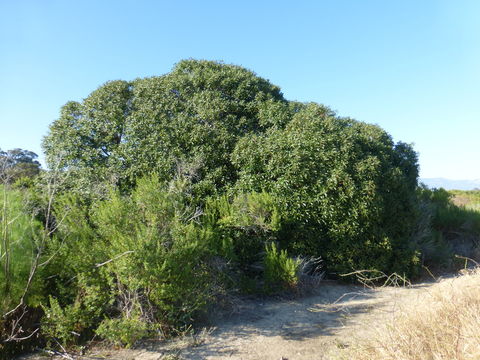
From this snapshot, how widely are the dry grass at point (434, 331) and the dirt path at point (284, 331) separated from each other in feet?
1.21

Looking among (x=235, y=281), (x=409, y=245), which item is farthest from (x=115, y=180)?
(x=409, y=245)

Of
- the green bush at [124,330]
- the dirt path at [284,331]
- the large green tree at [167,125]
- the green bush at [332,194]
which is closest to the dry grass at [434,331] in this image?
the dirt path at [284,331]

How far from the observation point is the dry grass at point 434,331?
131 inches

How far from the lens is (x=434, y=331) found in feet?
12.0

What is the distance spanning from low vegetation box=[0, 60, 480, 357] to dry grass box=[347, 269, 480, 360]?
5.35 feet

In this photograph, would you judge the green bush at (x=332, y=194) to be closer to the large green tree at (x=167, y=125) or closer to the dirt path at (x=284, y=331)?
the large green tree at (x=167, y=125)

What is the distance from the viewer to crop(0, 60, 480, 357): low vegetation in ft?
15.7

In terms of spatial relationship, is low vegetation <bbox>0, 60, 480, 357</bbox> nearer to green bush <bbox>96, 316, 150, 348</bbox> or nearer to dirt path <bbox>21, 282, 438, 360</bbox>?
green bush <bbox>96, 316, 150, 348</bbox>

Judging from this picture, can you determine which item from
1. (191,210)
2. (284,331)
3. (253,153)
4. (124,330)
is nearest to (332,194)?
(253,153)

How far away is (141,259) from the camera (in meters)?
4.56

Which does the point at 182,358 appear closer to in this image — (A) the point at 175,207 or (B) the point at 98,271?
(B) the point at 98,271

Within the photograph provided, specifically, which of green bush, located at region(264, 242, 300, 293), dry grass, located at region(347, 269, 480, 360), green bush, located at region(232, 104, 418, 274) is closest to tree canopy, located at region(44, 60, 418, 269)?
green bush, located at region(232, 104, 418, 274)

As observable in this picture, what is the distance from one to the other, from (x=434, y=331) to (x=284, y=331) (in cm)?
215

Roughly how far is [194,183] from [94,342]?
3700 mm
